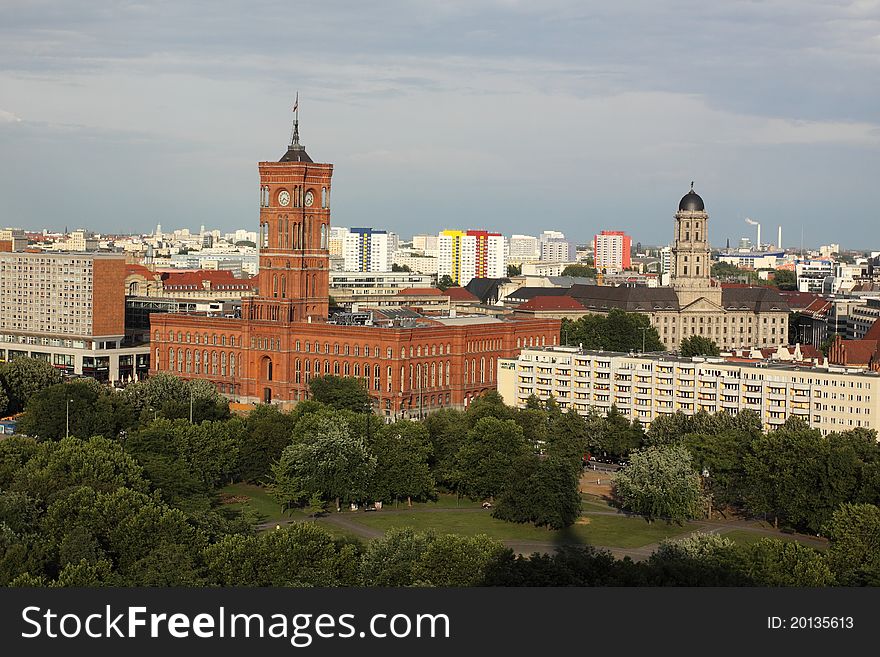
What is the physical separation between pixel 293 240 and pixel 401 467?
139 ft

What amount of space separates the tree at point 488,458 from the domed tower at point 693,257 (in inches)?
3439

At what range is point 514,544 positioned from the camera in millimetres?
67750

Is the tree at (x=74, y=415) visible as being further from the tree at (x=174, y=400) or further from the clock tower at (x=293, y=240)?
the clock tower at (x=293, y=240)

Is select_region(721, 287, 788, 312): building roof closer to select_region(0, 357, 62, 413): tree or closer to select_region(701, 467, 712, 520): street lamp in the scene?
select_region(0, 357, 62, 413): tree

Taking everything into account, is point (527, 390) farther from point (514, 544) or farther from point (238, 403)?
point (514, 544)

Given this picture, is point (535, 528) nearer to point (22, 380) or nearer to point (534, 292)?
point (22, 380)

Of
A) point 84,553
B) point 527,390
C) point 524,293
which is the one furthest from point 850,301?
point 84,553

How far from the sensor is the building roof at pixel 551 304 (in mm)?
170500

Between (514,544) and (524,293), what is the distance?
120 metres

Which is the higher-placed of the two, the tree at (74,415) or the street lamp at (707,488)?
the tree at (74,415)

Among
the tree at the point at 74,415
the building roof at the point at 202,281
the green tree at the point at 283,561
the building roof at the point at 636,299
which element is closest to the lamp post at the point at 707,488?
the green tree at the point at 283,561

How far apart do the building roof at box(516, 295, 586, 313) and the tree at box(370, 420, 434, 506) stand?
90.3 m

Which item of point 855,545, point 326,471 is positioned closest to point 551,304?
point 326,471

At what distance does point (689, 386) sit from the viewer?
98500 mm
